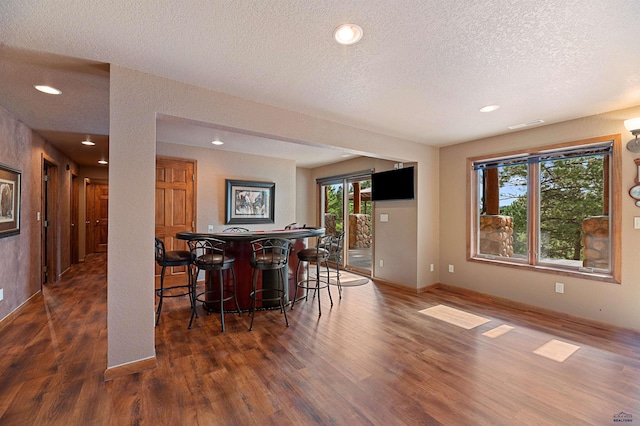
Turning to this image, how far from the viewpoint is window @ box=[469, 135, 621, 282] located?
324 cm

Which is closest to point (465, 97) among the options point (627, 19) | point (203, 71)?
point (627, 19)

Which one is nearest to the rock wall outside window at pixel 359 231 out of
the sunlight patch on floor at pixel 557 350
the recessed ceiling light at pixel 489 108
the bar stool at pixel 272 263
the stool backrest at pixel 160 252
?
the bar stool at pixel 272 263

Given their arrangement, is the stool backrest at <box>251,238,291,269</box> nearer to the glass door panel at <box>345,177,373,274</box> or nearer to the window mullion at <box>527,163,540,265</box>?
the glass door panel at <box>345,177,373,274</box>

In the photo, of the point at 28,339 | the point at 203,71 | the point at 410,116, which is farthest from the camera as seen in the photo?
the point at 410,116

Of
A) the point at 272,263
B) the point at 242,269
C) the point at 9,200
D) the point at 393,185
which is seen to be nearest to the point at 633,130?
the point at 393,185

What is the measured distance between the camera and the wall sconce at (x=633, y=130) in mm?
2834

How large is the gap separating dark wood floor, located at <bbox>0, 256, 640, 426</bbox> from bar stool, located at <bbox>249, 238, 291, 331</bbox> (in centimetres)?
24

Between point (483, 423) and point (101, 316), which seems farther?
point (101, 316)

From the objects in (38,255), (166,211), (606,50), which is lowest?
(38,255)

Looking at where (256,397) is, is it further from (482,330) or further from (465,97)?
(465,97)

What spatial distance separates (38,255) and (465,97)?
600 centimetres

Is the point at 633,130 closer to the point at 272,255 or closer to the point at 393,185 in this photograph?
the point at 393,185

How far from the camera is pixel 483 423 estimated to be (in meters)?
1.69

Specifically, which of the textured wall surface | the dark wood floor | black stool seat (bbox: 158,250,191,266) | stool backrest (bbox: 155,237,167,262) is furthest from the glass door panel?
the textured wall surface
